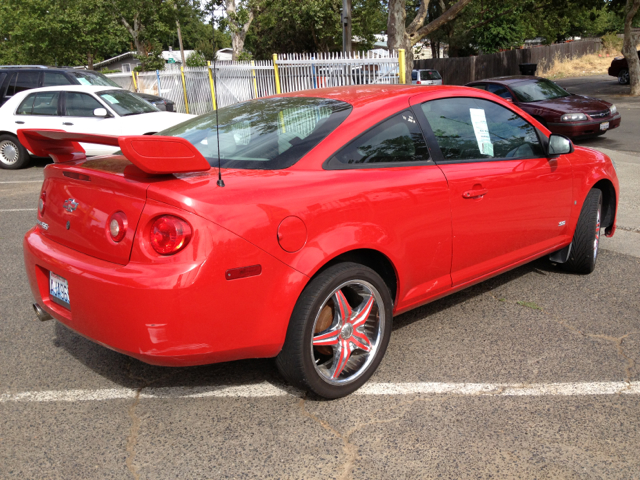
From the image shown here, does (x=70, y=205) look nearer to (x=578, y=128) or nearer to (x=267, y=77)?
(x=578, y=128)

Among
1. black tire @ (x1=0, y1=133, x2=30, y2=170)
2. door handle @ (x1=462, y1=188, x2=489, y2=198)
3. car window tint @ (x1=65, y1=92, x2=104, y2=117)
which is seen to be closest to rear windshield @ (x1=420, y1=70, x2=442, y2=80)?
car window tint @ (x1=65, y1=92, x2=104, y2=117)

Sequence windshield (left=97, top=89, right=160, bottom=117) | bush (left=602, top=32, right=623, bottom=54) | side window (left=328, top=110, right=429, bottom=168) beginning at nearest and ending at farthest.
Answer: side window (left=328, top=110, right=429, bottom=168), windshield (left=97, top=89, right=160, bottom=117), bush (left=602, top=32, right=623, bottom=54)

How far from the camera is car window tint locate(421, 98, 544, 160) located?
3832 mm

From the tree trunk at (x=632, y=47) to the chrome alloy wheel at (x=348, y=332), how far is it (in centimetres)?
2186

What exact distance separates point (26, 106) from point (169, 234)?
11065 mm

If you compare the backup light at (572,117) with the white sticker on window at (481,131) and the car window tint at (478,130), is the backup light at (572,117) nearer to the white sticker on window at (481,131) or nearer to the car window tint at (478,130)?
the car window tint at (478,130)

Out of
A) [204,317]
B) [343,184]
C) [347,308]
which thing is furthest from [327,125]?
[204,317]

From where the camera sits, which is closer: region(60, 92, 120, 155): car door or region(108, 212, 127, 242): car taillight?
region(108, 212, 127, 242): car taillight

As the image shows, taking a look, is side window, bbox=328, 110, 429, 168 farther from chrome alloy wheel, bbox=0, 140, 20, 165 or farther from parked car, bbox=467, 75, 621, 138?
chrome alloy wheel, bbox=0, 140, 20, 165

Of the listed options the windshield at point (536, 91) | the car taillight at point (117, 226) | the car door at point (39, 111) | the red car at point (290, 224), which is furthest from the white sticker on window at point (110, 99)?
the car taillight at point (117, 226)

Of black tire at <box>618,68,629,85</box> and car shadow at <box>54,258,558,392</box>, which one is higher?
black tire at <box>618,68,629,85</box>

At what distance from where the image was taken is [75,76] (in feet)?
47.9

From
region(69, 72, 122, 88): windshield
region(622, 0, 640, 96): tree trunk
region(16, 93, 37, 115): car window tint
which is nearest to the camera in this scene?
region(16, 93, 37, 115): car window tint

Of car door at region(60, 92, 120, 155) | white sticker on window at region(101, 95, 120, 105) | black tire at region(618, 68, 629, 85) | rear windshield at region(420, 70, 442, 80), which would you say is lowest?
car door at region(60, 92, 120, 155)
